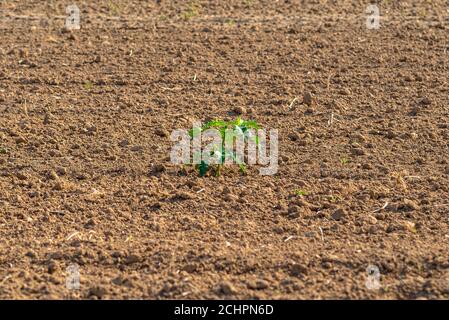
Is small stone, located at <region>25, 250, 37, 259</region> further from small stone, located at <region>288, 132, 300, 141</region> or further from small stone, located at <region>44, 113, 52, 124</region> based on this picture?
small stone, located at <region>288, 132, 300, 141</region>

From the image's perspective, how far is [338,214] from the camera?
18.3ft

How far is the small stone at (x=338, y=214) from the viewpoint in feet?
18.2

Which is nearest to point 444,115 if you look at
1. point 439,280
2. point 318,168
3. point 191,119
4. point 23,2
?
point 318,168

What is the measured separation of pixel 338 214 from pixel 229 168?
3.08ft

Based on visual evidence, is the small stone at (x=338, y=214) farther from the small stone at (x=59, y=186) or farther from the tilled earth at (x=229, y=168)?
the small stone at (x=59, y=186)

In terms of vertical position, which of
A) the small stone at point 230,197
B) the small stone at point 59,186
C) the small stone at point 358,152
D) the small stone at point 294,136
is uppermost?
the small stone at point 294,136

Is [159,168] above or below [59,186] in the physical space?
above

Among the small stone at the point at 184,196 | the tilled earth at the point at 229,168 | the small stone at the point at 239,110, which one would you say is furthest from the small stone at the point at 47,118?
the small stone at the point at 184,196

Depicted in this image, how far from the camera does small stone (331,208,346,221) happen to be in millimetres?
5551

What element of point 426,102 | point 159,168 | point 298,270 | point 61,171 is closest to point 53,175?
point 61,171

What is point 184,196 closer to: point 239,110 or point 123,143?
point 123,143

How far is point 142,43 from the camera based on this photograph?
8.56 meters

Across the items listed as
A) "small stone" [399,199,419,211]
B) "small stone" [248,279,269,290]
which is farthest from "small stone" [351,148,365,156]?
"small stone" [248,279,269,290]

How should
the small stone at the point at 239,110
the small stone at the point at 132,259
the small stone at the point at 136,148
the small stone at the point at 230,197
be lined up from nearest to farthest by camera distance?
the small stone at the point at 132,259, the small stone at the point at 230,197, the small stone at the point at 136,148, the small stone at the point at 239,110
